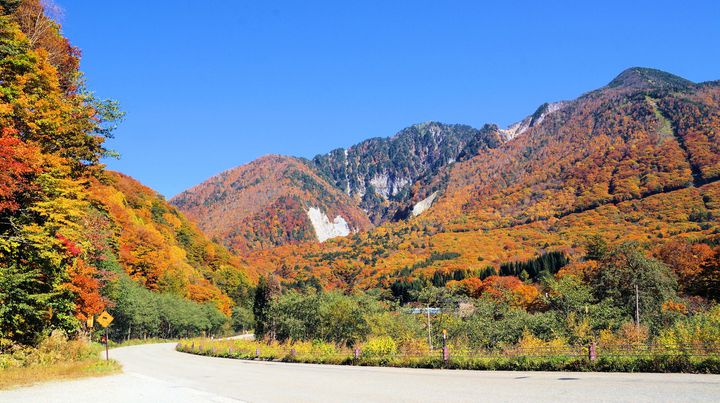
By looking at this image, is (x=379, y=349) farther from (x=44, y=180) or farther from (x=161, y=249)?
(x=161, y=249)

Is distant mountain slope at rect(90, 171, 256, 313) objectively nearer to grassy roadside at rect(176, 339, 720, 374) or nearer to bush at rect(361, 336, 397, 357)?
grassy roadside at rect(176, 339, 720, 374)

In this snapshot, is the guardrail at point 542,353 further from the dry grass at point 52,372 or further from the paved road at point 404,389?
the dry grass at point 52,372

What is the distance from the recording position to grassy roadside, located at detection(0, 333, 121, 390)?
1777 cm

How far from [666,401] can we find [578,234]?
540ft

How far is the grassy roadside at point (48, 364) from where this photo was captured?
17.8 meters

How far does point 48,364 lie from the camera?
2130cm

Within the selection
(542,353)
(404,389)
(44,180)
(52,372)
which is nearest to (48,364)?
(52,372)

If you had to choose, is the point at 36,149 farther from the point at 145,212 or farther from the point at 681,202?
the point at 681,202

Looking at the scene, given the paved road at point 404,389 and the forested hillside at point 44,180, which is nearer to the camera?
the paved road at point 404,389

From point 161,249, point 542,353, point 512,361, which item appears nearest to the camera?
point 512,361

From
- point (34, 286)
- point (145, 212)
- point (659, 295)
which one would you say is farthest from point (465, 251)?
point (34, 286)

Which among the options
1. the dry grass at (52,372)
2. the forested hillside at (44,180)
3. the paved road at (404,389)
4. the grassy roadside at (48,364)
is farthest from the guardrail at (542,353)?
the forested hillside at (44,180)

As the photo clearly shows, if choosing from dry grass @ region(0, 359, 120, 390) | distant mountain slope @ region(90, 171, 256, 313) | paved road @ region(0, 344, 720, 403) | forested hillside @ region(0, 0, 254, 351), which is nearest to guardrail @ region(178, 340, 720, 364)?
paved road @ region(0, 344, 720, 403)

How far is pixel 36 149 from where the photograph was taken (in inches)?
810
